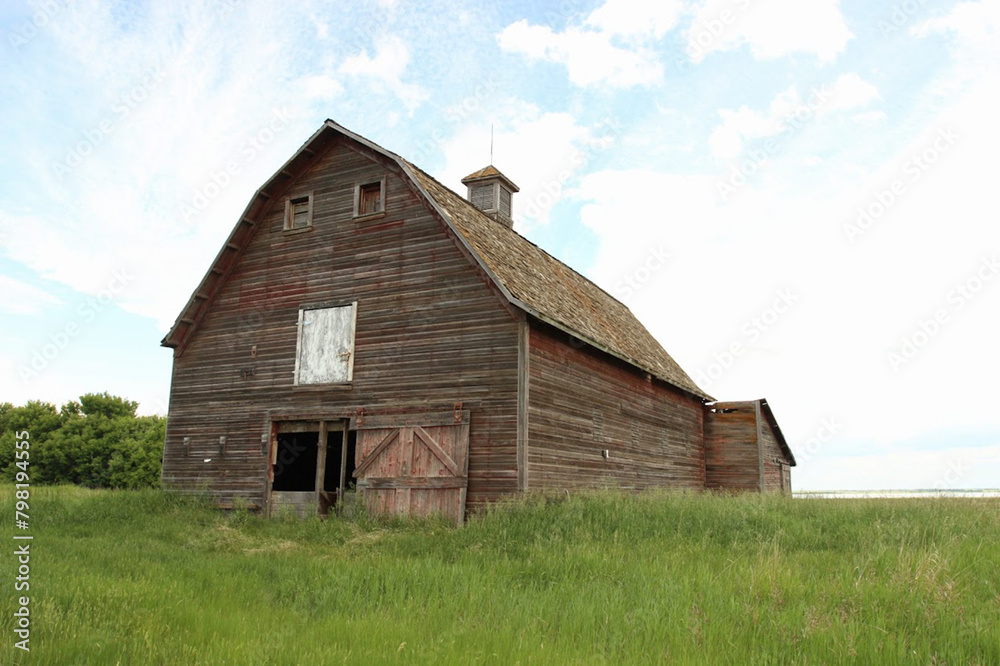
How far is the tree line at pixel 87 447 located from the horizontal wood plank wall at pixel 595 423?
32.2 meters

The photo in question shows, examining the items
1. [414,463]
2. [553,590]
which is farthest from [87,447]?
[553,590]

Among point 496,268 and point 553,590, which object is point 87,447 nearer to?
point 496,268

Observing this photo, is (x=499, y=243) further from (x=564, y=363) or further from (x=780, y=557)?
(x=780, y=557)

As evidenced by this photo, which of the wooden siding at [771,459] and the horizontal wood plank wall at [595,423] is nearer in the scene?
the horizontal wood plank wall at [595,423]

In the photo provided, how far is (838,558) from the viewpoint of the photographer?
10078 mm

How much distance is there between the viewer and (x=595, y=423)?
17.9 meters

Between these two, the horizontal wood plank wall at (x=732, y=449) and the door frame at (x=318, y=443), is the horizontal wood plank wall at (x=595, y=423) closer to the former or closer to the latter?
the horizontal wood plank wall at (x=732, y=449)

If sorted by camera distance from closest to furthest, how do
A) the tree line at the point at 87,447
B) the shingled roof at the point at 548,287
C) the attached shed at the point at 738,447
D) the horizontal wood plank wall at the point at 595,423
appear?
the horizontal wood plank wall at the point at 595,423 < the shingled roof at the point at 548,287 < the attached shed at the point at 738,447 < the tree line at the point at 87,447

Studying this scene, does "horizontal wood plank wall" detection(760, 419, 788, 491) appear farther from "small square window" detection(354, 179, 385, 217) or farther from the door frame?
"small square window" detection(354, 179, 385, 217)

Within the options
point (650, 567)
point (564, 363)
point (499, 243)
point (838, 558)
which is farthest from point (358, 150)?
point (838, 558)

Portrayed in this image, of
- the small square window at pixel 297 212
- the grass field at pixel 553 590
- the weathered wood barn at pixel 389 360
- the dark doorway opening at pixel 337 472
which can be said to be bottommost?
the grass field at pixel 553 590

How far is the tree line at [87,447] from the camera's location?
43656 mm

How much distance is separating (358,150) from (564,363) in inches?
273

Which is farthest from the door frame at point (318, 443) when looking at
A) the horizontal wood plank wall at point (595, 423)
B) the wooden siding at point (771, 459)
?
the wooden siding at point (771, 459)
